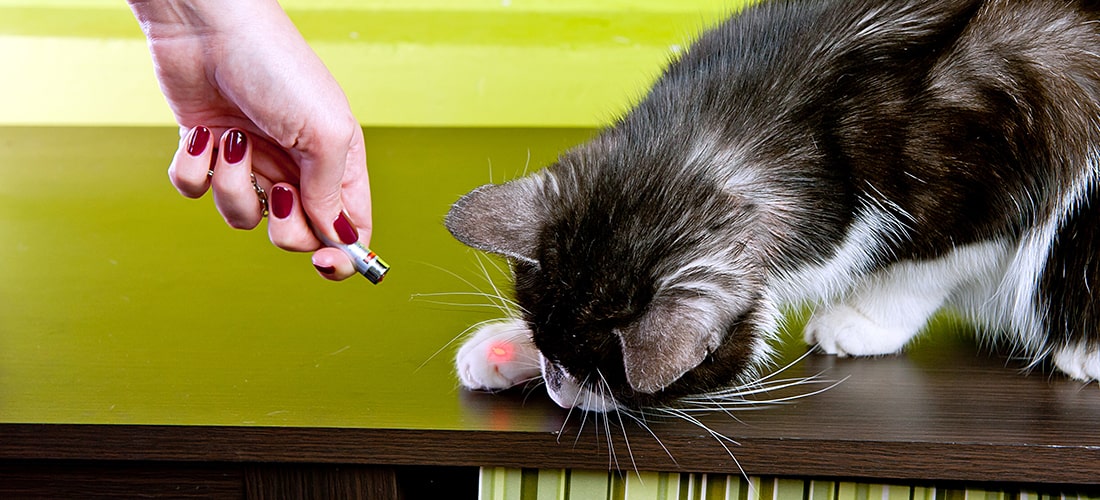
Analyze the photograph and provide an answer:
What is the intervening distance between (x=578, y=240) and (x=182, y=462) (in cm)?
32

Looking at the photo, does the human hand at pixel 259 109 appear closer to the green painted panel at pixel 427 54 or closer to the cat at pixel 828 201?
the cat at pixel 828 201

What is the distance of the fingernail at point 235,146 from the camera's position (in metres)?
0.78

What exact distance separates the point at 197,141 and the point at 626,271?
1.10ft

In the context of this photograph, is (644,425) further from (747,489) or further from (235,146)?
(235,146)

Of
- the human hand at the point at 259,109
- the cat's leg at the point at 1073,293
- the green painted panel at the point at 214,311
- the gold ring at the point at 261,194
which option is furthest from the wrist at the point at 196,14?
the cat's leg at the point at 1073,293

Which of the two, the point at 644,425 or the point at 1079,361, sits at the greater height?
the point at 1079,361

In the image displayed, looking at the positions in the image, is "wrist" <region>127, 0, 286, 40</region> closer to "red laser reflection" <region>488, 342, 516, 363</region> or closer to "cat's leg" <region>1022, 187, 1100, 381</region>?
"red laser reflection" <region>488, 342, 516, 363</region>

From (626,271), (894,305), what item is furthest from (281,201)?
(894,305)

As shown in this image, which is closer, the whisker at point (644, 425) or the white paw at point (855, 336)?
the whisker at point (644, 425)

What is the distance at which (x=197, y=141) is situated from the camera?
769mm

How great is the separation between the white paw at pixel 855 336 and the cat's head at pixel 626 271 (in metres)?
0.12

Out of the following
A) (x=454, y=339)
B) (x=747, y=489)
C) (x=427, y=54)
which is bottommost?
(x=747, y=489)

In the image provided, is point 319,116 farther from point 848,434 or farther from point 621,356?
point 848,434

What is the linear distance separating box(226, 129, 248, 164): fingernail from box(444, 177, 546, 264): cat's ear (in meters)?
0.16
